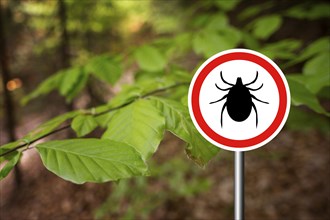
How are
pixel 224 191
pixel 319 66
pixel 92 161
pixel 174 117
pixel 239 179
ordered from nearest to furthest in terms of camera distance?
pixel 92 161, pixel 174 117, pixel 239 179, pixel 319 66, pixel 224 191

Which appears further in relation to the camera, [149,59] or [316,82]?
[149,59]

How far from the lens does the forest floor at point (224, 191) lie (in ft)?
12.5

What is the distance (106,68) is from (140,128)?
0.81 m

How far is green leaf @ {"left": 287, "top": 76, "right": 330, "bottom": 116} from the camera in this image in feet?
3.65

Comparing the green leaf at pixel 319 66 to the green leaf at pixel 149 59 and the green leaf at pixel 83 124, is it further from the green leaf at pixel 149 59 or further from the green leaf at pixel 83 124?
the green leaf at pixel 83 124

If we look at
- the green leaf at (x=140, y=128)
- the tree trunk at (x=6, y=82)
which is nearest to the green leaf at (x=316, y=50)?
the green leaf at (x=140, y=128)

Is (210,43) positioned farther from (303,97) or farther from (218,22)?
(303,97)

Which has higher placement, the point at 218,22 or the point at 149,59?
the point at 218,22

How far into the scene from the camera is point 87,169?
0.82m

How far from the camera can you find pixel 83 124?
112 centimetres

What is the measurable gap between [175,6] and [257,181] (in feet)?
12.3

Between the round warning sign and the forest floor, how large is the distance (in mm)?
3019

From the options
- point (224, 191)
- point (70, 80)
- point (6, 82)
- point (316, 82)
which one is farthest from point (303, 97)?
point (6, 82)

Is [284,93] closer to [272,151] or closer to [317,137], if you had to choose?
[272,151]
